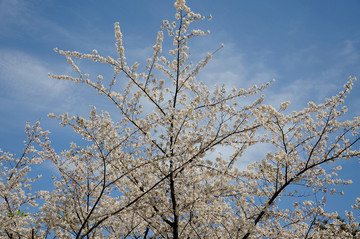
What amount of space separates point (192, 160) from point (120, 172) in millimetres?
2157

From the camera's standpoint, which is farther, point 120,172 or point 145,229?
point 145,229

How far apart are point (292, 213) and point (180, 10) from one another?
6.88 meters

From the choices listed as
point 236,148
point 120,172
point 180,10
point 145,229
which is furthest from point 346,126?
point 145,229

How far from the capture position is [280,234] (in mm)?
7234

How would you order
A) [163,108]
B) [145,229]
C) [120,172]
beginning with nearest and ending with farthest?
1. [120,172]
2. [163,108]
3. [145,229]

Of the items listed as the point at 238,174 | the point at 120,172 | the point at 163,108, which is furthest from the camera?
the point at 163,108

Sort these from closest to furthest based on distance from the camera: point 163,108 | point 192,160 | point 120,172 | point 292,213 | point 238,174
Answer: point 192,160 → point 238,174 → point 120,172 → point 163,108 → point 292,213

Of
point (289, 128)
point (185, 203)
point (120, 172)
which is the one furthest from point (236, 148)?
point (120, 172)

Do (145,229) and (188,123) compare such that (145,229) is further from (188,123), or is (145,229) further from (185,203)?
(188,123)

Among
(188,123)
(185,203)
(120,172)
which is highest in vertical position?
(188,123)

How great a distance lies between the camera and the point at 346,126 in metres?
6.82

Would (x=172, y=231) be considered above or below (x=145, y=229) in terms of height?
below

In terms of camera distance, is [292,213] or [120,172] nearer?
[120,172]

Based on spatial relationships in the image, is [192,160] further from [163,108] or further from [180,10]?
[180,10]
